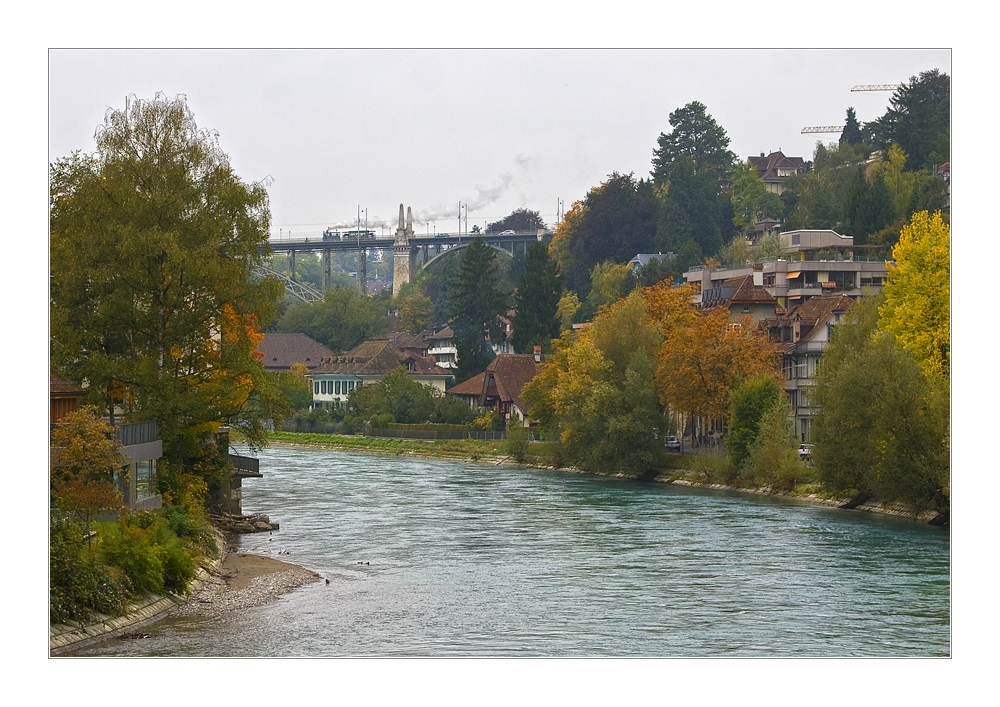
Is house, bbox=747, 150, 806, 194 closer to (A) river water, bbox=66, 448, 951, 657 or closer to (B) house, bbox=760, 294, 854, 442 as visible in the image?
(B) house, bbox=760, 294, 854, 442

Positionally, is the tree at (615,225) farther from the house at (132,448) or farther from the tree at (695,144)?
the house at (132,448)

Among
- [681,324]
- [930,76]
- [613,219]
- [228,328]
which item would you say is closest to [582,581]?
[228,328]

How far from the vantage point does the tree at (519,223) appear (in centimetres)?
15650

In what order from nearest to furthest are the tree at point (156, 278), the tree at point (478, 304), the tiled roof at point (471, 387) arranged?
the tree at point (156, 278), the tiled roof at point (471, 387), the tree at point (478, 304)

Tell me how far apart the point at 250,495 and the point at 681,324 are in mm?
28778

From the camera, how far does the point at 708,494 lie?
184 feet

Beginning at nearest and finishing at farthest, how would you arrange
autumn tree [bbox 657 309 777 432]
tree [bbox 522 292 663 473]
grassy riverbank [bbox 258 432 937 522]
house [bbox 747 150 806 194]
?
grassy riverbank [bbox 258 432 937 522] < autumn tree [bbox 657 309 777 432] < tree [bbox 522 292 663 473] < house [bbox 747 150 806 194]

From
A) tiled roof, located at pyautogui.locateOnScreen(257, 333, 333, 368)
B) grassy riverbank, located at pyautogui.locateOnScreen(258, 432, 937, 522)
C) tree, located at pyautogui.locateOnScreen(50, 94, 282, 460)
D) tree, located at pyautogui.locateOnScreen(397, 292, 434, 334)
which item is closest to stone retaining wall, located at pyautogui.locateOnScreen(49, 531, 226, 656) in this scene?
tree, located at pyautogui.locateOnScreen(50, 94, 282, 460)

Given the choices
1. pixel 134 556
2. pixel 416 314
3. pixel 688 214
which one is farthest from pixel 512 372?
pixel 134 556

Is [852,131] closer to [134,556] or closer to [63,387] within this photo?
[63,387]

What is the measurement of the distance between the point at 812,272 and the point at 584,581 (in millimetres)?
59065

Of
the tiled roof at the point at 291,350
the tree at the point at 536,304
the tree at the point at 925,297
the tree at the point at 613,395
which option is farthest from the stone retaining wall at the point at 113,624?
the tiled roof at the point at 291,350

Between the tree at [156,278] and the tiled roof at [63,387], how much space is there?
149 centimetres

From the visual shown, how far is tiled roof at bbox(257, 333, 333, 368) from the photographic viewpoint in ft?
438
